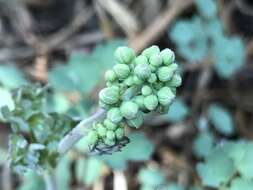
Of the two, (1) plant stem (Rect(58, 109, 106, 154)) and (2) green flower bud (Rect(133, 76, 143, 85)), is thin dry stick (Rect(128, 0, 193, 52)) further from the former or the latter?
(2) green flower bud (Rect(133, 76, 143, 85))

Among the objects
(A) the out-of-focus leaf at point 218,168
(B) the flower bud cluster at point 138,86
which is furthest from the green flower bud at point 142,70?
(A) the out-of-focus leaf at point 218,168

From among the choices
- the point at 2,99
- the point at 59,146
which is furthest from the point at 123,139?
the point at 2,99

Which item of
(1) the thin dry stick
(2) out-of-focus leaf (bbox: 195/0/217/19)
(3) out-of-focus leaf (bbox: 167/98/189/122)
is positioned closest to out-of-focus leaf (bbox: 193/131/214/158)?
(3) out-of-focus leaf (bbox: 167/98/189/122)

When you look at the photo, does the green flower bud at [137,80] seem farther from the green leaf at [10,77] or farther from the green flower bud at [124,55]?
the green leaf at [10,77]

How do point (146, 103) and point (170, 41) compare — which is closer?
point (146, 103)

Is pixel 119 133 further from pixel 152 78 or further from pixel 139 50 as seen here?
pixel 139 50

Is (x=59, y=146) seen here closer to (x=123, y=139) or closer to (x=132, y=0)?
(x=123, y=139)
